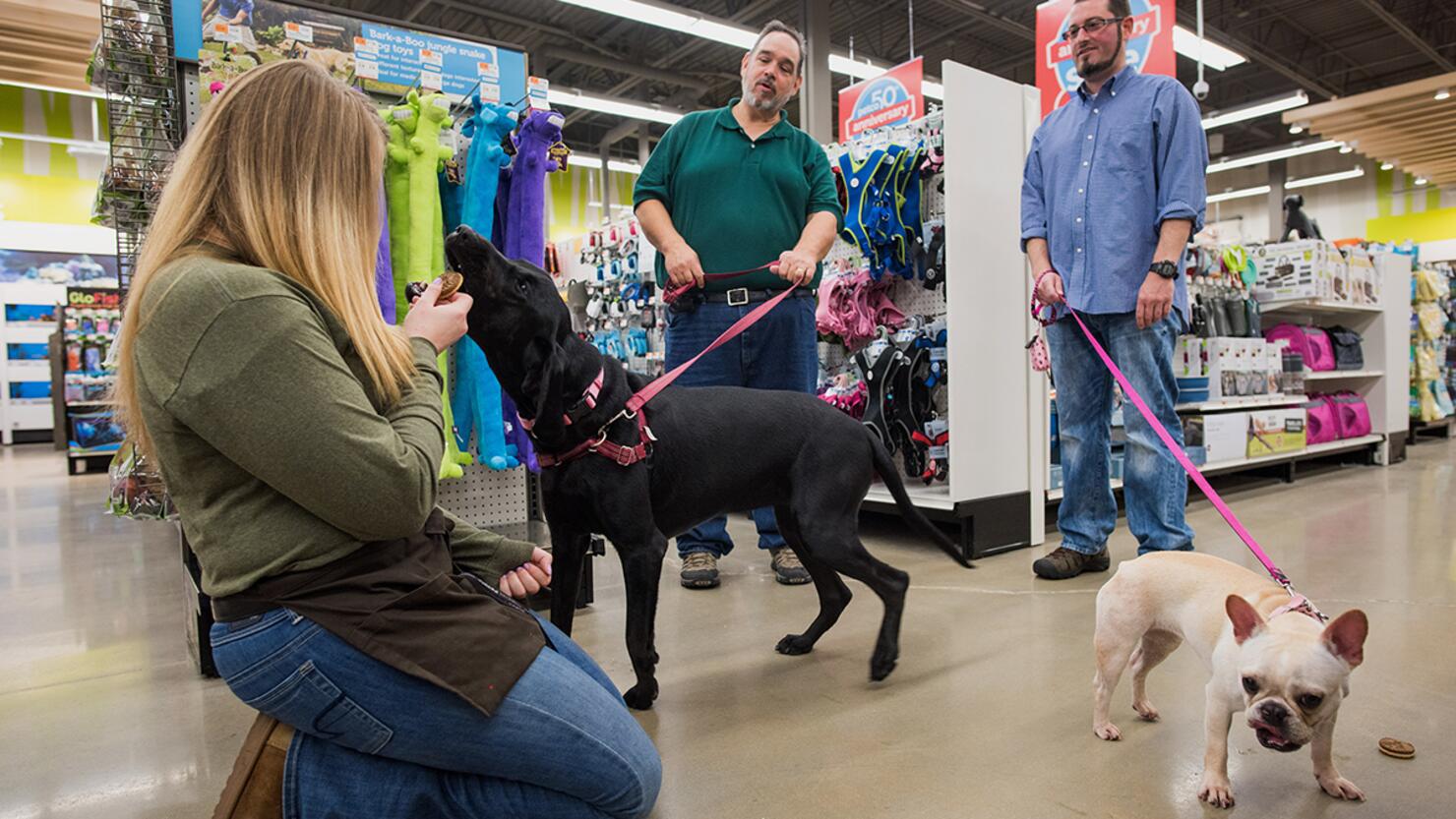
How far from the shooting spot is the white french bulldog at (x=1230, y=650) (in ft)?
3.76

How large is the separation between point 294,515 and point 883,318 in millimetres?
3175

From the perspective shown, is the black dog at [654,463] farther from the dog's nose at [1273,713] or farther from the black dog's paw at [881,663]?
the dog's nose at [1273,713]

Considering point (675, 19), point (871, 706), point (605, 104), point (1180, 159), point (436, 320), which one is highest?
point (605, 104)

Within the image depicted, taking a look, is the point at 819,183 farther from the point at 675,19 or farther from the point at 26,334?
the point at 26,334

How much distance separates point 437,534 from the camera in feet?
3.77

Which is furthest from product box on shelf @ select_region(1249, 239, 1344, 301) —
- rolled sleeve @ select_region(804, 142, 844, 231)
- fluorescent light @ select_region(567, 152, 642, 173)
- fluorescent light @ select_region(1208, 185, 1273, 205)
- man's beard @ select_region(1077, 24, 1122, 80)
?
fluorescent light @ select_region(1208, 185, 1273, 205)

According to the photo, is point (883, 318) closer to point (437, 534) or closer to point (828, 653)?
point (828, 653)

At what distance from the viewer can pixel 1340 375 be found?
5.75 meters

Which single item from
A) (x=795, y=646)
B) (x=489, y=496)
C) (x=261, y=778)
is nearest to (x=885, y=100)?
(x=489, y=496)

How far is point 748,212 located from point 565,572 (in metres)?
1.43

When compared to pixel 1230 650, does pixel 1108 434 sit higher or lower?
higher

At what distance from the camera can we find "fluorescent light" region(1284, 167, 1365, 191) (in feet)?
55.3

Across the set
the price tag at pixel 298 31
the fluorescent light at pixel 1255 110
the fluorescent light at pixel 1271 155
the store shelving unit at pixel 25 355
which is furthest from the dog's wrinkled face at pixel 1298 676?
the fluorescent light at pixel 1271 155

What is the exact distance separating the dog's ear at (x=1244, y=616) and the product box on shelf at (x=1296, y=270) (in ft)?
16.8
